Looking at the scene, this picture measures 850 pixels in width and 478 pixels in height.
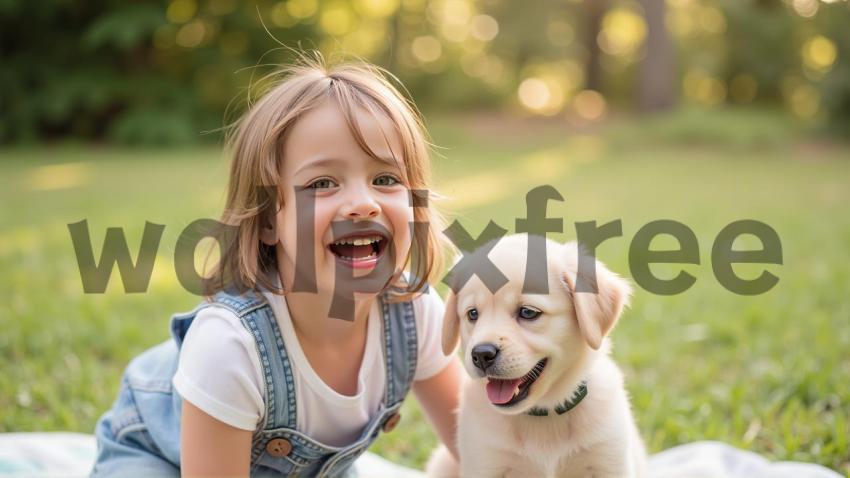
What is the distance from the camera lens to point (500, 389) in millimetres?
2158

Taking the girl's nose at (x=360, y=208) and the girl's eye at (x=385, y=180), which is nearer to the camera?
the girl's nose at (x=360, y=208)

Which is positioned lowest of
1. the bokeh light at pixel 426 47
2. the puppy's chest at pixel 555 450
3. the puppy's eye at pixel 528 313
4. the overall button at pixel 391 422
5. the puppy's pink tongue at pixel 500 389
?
the overall button at pixel 391 422

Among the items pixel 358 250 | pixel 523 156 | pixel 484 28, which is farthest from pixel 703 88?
pixel 358 250

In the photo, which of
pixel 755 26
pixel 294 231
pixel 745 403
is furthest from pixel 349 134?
pixel 755 26

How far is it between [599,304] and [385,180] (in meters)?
0.77

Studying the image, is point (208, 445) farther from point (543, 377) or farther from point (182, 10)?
point (182, 10)

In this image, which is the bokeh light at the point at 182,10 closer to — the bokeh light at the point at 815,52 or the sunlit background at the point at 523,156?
the sunlit background at the point at 523,156

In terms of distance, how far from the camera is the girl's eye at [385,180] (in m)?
2.36

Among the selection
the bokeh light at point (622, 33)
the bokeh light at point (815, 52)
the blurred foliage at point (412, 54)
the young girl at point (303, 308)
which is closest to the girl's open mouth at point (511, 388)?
the young girl at point (303, 308)

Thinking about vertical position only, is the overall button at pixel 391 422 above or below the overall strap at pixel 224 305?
below

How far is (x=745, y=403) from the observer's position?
11.5ft

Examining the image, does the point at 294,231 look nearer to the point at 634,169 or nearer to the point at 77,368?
the point at 77,368

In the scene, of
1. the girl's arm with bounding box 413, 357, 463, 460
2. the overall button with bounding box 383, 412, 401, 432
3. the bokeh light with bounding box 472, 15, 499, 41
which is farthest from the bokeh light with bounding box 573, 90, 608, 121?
the overall button with bounding box 383, 412, 401, 432

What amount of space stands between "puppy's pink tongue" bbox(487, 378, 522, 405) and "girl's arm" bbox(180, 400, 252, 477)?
0.73 meters
